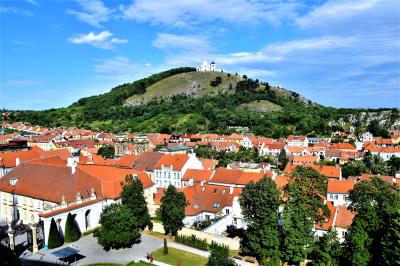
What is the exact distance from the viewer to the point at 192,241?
140ft

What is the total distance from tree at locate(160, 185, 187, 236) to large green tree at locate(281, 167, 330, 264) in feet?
41.1

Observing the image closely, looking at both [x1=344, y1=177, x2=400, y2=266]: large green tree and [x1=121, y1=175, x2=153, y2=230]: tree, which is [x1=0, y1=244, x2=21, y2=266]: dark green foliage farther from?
[x1=344, y1=177, x2=400, y2=266]: large green tree

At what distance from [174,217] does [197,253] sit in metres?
5.22

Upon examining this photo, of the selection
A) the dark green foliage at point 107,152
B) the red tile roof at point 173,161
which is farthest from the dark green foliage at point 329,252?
the dark green foliage at point 107,152

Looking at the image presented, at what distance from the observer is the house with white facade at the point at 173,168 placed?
67.5 metres

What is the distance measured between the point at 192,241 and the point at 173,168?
86.9 ft

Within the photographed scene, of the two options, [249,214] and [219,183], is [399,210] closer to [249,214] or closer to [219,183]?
[249,214]

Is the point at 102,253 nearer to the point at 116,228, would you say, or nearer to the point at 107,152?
the point at 116,228

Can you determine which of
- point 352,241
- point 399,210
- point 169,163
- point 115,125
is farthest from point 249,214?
point 115,125

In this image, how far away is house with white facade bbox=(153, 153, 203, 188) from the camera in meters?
67.5

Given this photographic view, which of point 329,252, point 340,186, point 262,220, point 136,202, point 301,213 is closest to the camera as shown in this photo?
point 329,252

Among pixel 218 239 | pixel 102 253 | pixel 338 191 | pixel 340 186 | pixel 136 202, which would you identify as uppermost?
pixel 136 202

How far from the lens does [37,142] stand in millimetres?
130250

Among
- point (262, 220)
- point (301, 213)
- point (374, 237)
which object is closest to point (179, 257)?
point (262, 220)
